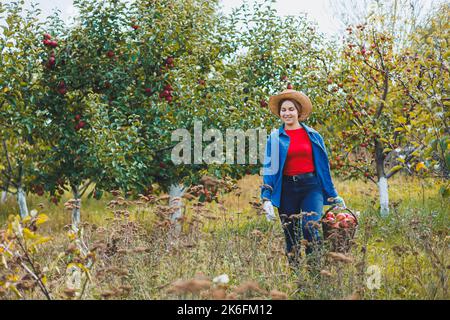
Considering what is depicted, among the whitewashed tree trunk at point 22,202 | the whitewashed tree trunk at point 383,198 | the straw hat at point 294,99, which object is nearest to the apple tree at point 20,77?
the whitewashed tree trunk at point 22,202

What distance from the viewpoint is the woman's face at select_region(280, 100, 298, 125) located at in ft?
15.3

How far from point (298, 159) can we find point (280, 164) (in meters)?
0.16

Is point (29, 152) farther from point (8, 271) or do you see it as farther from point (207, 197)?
point (8, 271)

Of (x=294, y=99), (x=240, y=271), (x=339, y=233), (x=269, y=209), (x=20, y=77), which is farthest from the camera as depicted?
(x=20, y=77)

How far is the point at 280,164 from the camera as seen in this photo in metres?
4.59

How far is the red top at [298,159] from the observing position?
4.58 meters

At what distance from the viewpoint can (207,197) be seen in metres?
6.83

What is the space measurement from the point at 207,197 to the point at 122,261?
7.48 ft

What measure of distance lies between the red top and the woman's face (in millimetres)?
187

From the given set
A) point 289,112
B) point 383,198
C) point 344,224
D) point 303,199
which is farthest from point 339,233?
point 383,198

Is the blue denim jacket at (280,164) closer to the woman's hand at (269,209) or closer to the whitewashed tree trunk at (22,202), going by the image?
the woman's hand at (269,209)

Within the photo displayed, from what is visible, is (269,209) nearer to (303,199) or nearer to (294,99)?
(303,199)

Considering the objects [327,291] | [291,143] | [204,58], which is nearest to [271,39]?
[204,58]

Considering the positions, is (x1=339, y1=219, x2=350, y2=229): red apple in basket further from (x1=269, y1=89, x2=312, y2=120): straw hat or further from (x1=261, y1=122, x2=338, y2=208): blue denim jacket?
(x1=269, y1=89, x2=312, y2=120): straw hat
